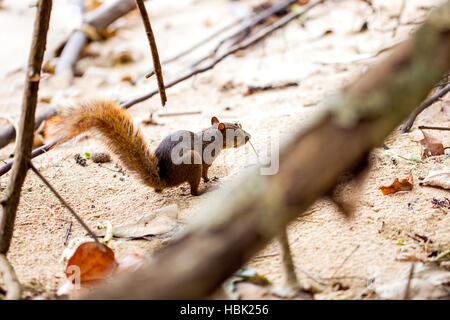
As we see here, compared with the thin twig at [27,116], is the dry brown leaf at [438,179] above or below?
below

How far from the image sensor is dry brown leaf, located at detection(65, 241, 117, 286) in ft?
5.71

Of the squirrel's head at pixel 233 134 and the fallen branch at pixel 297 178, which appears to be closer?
the fallen branch at pixel 297 178

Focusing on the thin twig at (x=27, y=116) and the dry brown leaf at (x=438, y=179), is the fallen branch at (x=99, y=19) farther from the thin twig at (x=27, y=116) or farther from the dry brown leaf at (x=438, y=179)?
the dry brown leaf at (x=438, y=179)

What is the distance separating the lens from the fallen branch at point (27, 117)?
1617 mm

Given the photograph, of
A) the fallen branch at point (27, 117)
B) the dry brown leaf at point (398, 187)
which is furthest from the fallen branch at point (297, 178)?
the dry brown leaf at point (398, 187)

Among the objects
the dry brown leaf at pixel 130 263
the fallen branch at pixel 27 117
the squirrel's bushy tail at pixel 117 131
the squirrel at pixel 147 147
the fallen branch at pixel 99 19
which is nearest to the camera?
the fallen branch at pixel 27 117

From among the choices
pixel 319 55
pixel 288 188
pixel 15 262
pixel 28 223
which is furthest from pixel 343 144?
pixel 319 55

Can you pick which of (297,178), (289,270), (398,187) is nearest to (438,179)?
(398,187)

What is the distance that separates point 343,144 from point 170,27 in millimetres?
6796

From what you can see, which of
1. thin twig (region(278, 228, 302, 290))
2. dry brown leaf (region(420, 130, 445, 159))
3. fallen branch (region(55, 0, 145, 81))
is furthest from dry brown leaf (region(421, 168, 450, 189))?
fallen branch (region(55, 0, 145, 81))

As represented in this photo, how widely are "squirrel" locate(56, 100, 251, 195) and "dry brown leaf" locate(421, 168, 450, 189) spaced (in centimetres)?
125

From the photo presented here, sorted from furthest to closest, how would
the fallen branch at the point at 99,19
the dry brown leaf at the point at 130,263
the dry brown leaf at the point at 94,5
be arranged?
the dry brown leaf at the point at 94,5, the fallen branch at the point at 99,19, the dry brown leaf at the point at 130,263

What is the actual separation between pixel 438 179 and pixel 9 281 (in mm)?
2156

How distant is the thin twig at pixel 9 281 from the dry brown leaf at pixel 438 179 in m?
2.08
